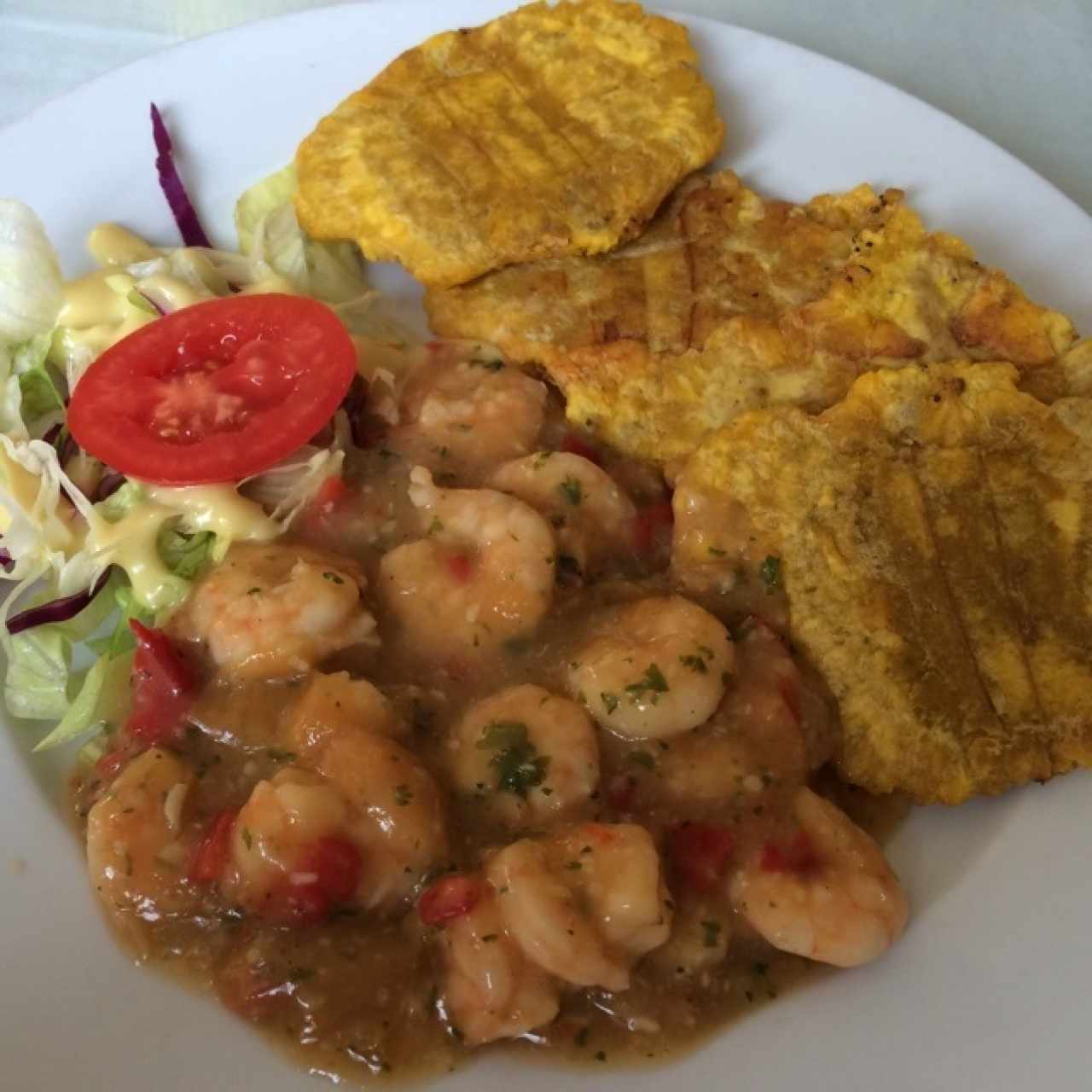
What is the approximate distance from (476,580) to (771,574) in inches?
29.6

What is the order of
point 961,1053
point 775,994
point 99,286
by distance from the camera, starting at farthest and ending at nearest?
point 99,286
point 775,994
point 961,1053

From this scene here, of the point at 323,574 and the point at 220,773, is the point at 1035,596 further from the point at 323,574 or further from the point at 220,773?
the point at 220,773

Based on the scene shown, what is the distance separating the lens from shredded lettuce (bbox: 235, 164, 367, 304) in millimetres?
3527

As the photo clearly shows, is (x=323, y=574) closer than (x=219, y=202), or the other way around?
(x=323, y=574)

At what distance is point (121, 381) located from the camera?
2980 millimetres

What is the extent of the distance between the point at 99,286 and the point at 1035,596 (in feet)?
9.06

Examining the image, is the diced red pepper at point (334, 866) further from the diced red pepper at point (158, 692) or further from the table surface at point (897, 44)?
the table surface at point (897, 44)

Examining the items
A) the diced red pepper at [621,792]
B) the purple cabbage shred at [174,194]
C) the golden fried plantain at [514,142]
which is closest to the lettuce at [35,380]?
the purple cabbage shred at [174,194]

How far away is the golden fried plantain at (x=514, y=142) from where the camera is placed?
11.0ft

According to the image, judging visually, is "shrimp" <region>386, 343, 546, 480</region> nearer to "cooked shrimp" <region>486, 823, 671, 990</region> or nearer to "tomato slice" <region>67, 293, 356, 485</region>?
"tomato slice" <region>67, 293, 356, 485</region>

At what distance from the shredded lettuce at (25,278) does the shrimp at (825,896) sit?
2.55 m

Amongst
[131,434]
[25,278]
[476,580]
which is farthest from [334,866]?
[25,278]

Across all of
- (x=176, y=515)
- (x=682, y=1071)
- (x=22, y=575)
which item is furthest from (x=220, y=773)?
(x=682, y=1071)

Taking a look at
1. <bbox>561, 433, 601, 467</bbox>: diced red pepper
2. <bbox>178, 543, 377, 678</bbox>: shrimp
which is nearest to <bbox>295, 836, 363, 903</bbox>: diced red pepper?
<bbox>178, 543, 377, 678</bbox>: shrimp
